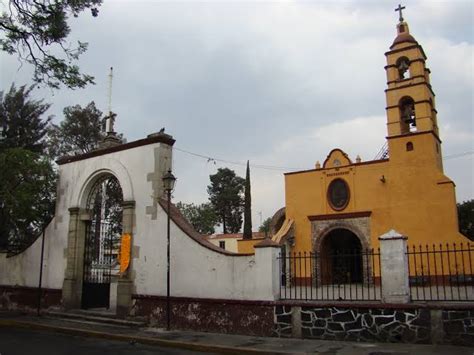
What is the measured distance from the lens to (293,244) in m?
26.5

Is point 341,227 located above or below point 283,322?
above

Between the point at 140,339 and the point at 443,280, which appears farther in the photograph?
the point at 443,280

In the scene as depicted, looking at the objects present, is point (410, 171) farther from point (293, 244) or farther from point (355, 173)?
point (293, 244)

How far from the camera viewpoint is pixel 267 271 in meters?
9.77

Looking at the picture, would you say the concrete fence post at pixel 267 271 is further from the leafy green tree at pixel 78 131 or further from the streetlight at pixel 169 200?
the leafy green tree at pixel 78 131

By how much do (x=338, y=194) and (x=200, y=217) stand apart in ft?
92.2

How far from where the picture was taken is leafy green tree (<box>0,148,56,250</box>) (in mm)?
14695

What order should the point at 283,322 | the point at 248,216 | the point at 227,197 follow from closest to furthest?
the point at 283,322, the point at 248,216, the point at 227,197

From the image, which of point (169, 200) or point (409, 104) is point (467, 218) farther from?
point (169, 200)

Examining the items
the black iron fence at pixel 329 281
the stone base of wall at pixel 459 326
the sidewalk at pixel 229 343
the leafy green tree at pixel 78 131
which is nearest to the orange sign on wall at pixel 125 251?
the sidewalk at pixel 229 343

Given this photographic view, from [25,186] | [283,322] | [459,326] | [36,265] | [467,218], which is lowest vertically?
[283,322]

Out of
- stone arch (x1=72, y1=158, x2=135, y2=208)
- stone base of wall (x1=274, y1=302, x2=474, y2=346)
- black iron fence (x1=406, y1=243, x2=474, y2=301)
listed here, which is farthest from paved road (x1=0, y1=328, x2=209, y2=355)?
black iron fence (x1=406, y1=243, x2=474, y2=301)

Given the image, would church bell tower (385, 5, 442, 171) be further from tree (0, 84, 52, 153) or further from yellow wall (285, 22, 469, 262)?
tree (0, 84, 52, 153)

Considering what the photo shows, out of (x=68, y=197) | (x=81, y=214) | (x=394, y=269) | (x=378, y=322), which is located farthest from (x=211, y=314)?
(x=68, y=197)
